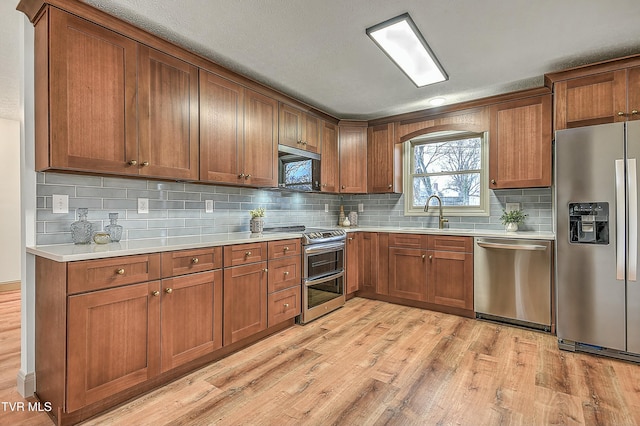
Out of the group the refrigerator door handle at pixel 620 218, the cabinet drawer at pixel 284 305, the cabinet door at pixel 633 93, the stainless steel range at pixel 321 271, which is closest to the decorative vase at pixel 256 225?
the stainless steel range at pixel 321 271

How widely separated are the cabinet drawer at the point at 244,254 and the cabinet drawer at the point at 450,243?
1912 millimetres

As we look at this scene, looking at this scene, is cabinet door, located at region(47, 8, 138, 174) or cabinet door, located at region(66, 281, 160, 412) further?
cabinet door, located at region(47, 8, 138, 174)

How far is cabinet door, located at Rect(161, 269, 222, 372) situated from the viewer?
2025 millimetres

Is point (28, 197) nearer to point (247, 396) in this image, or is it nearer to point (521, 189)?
point (247, 396)

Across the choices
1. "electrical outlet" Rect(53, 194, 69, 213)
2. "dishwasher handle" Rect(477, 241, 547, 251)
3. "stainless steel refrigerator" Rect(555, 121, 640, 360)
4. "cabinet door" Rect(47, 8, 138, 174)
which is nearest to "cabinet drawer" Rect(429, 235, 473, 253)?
"dishwasher handle" Rect(477, 241, 547, 251)

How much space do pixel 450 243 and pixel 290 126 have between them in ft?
7.06

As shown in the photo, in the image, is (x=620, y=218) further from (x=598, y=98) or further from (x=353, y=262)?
(x=353, y=262)

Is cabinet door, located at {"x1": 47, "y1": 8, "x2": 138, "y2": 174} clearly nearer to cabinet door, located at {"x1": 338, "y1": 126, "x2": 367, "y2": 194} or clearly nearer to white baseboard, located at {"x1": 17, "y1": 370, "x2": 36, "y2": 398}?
white baseboard, located at {"x1": 17, "y1": 370, "x2": 36, "y2": 398}

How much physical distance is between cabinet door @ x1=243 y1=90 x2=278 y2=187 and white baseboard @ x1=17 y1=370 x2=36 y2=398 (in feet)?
6.44

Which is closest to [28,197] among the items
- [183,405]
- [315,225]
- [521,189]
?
[183,405]

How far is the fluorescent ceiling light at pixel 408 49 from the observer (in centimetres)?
215

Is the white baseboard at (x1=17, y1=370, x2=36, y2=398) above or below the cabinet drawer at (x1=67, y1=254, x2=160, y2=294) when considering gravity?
below

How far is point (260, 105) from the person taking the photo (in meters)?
3.06

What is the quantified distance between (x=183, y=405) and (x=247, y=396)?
37 cm
